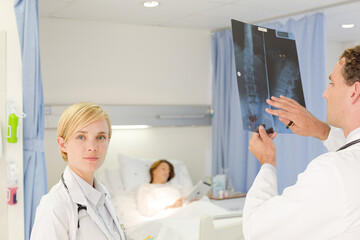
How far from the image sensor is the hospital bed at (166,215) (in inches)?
97.3

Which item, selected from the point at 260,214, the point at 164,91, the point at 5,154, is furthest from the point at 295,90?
the point at 164,91

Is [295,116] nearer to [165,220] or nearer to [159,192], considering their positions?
[165,220]

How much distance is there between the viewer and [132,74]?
4.31 m

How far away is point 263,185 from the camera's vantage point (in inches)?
51.8

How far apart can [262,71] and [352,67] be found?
16.2 inches

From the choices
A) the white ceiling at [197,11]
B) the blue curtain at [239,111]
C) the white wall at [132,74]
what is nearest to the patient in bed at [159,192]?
the white wall at [132,74]

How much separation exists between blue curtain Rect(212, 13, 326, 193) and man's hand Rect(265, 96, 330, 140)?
1891 millimetres

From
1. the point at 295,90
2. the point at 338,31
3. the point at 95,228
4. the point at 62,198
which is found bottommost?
the point at 95,228

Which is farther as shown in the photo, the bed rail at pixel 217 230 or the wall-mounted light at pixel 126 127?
the wall-mounted light at pixel 126 127

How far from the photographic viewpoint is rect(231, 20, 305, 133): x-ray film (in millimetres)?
1526

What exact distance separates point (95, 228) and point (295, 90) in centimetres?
98

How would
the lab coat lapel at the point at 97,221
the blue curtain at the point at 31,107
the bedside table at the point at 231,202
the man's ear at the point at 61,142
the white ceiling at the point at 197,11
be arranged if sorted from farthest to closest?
the bedside table at the point at 231,202 → the white ceiling at the point at 197,11 → the blue curtain at the point at 31,107 → the man's ear at the point at 61,142 → the lab coat lapel at the point at 97,221

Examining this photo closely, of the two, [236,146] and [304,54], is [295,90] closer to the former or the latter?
[304,54]

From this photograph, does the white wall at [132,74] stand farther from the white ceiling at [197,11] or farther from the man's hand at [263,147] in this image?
the man's hand at [263,147]
